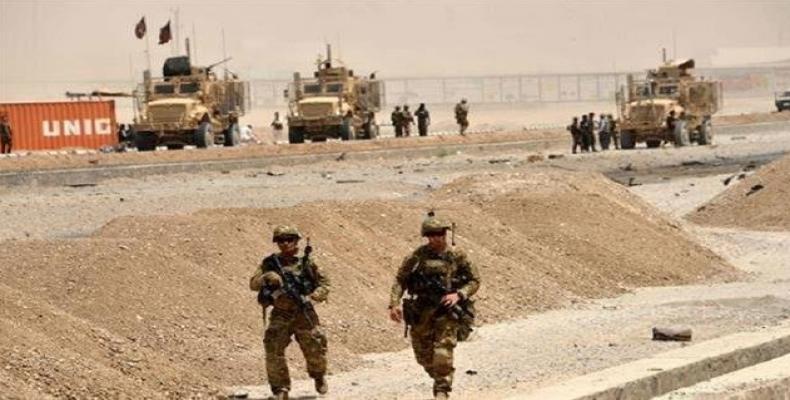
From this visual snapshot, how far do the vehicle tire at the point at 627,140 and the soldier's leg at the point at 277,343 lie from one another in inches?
1778

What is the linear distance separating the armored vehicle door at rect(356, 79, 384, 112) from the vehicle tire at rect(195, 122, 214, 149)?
724cm

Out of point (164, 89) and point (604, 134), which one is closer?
point (164, 89)

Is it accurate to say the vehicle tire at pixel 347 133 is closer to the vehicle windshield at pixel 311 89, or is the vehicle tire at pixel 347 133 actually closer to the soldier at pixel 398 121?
the vehicle windshield at pixel 311 89

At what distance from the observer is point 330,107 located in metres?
58.2

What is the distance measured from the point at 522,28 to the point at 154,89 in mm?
128230

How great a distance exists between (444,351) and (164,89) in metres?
41.8

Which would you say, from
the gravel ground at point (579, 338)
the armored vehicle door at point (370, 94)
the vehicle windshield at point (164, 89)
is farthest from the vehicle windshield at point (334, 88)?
the gravel ground at point (579, 338)

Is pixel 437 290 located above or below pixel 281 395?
above

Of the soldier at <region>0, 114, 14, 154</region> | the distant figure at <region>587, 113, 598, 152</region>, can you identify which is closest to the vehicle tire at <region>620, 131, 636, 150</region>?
the distant figure at <region>587, 113, 598, 152</region>

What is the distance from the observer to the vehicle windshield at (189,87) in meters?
54.0

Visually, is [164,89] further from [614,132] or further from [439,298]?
[439,298]

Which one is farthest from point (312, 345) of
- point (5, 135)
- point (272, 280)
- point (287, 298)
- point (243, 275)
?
point (5, 135)

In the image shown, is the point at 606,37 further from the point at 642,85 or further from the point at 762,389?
the point at 762,389

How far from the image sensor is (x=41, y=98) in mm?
118875
